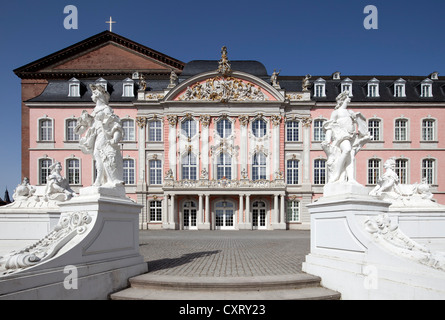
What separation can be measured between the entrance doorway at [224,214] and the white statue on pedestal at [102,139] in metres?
23.7

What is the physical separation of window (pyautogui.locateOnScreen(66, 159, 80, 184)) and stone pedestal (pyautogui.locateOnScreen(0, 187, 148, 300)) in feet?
88.0

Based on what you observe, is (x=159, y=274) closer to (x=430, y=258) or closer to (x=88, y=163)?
(x=430, y=258)

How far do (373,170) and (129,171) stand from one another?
2238cm

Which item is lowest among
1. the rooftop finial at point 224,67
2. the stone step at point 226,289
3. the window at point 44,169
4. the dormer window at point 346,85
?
the stone step at point 226,289

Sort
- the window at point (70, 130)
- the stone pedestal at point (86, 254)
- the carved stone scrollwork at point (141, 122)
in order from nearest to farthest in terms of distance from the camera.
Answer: the stone pedestal at point (86, 254) < the carved stone scrollwork at point (141, 122) < the window at point (70, 130)

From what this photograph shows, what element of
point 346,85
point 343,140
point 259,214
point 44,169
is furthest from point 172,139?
point 343,140

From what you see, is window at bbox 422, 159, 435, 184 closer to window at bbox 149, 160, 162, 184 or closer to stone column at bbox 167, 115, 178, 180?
stone column at bbox 167, 115, 178, 180

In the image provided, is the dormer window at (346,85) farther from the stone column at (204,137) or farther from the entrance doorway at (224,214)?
the entrance doorway at (224,214)

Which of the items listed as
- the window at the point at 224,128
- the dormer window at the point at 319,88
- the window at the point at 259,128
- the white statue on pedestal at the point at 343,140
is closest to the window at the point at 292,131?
the window at the point at 259,128

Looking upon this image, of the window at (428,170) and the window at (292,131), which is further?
the window at (292,131)

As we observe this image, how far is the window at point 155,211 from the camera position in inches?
1217

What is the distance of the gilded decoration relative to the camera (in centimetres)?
3097

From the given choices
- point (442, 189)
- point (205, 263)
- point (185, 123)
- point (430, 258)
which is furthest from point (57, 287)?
point (442, 189)

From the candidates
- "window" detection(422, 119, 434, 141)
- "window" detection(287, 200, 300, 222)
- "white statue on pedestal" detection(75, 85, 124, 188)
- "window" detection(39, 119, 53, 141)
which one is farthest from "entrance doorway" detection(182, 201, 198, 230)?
"white statue on pedestal" detection(75, 85, 124, 188)
